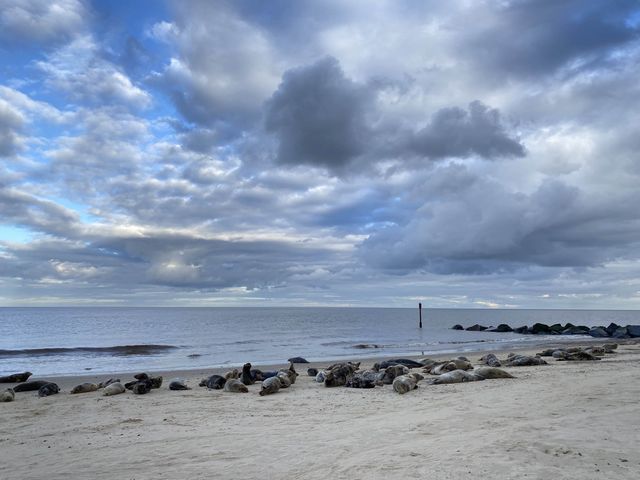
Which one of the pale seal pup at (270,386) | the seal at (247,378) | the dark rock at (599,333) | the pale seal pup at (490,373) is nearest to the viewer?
the pale seal pup at (270,386)

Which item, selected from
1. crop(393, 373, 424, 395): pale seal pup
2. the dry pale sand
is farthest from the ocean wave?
crop(393, 373, 424, 395): pale seal pup

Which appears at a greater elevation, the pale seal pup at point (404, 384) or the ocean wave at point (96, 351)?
the pale seal pup at point (404, 384)

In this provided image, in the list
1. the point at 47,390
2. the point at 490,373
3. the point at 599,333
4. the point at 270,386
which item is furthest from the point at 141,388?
the point at 599,333

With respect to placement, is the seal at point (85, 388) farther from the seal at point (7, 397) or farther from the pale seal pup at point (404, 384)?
the pale seal pup at point (404, 384)

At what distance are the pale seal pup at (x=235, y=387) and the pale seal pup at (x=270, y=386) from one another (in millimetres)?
657

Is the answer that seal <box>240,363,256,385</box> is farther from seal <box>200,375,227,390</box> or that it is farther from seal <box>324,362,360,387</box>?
seal <box>324,362,360,387</box>

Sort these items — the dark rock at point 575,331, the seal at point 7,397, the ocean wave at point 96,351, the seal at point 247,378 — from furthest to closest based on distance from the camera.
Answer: the dark rock at point 575,331 < the ocean wave at point 96,351 < the seal at point 247,378 < the seal at point 7,397

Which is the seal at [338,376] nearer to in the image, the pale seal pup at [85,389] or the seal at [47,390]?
the pale seal pup at [85,389]

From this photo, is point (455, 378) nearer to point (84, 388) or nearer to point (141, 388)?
point (141, 388)

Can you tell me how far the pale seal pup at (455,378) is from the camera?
14.5 metres

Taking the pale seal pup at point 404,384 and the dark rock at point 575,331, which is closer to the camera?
the pale seal pup at point 404,384

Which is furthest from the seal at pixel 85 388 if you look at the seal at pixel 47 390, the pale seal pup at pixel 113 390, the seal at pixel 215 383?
the seal at pixel 215 383

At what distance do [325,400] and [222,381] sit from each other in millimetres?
4277

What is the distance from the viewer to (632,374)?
1421cm
